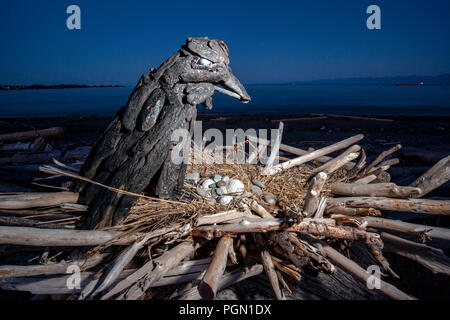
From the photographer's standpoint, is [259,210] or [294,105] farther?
[294,105]

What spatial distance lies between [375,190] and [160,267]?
1.90 meters

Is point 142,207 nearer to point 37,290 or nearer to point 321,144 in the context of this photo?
point 37,290

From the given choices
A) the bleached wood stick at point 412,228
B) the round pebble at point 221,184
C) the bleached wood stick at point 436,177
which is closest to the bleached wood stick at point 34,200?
the round pebble at point 221,184

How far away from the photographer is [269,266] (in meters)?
1.81

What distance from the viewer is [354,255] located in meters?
2.53

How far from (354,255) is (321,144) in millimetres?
4940

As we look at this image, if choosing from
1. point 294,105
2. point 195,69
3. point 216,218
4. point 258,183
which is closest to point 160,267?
point 216,218

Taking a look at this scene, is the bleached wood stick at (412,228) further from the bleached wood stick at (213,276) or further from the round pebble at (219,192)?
the round pebble at (219,192)

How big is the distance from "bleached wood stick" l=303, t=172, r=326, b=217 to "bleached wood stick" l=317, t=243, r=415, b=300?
294 mm

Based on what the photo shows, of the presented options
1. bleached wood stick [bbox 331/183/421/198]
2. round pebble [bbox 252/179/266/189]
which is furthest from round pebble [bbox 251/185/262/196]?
bleached wood stick [bbox 331/183/421/198]

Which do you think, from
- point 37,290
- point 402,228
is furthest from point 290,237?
point 37,290

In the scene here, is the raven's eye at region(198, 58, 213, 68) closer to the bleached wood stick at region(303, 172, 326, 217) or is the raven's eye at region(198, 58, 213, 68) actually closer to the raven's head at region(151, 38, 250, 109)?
the raven's head at region(151, 38, 250, 109)

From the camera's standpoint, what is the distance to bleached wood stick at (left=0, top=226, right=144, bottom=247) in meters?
1.50

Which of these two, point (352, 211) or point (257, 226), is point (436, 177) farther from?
point (257, 226)
